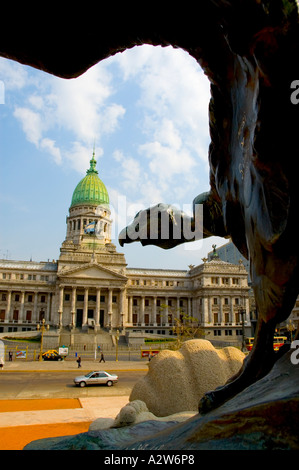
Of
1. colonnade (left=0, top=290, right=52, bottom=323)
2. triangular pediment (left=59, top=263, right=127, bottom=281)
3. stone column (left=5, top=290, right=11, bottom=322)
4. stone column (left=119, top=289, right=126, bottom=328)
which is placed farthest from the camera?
stone column (left=119, top=289, right=126, bottom=328)

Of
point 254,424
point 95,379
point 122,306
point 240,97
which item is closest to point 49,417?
point 95,379

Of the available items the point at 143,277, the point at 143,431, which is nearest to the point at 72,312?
the point at 143,277

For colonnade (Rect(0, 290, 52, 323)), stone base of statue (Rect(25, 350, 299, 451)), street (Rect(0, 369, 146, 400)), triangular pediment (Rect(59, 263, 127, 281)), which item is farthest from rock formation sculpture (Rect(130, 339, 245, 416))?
colonnade (Rect(0, 290, 52, 323))

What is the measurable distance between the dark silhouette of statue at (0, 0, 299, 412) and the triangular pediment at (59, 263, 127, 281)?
58.4 meters

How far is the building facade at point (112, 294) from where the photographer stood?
60031 mm

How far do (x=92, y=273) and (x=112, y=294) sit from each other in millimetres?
5245

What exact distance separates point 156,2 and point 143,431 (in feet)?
11.8

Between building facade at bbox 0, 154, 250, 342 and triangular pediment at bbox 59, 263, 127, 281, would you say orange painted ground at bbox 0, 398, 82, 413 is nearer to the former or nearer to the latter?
building facade at bbox 0, 154, 250, 342

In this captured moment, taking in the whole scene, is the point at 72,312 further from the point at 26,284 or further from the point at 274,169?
the point at 274,169

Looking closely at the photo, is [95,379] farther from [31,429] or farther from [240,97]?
[240,97]

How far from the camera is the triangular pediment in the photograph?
6016 centimetres

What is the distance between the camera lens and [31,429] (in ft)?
31.3

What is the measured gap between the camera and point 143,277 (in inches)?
2709

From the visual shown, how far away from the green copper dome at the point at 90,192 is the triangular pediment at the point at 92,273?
18.7 meters
